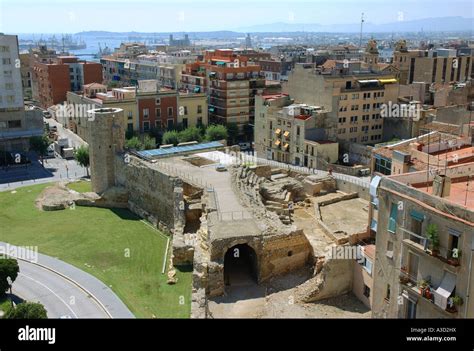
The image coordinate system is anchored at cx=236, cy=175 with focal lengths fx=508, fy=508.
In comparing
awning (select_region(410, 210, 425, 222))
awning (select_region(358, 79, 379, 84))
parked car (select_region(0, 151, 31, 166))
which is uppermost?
awning (select_region(358, 79, 379, 84))

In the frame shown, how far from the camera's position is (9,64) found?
56906mm

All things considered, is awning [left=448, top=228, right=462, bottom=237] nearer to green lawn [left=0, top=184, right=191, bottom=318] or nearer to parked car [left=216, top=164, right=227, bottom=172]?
green lawn [left=0, top=184, right=191, bottom=318]

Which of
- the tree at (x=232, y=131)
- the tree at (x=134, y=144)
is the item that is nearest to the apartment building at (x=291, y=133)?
the tree at (x=232, y=131)

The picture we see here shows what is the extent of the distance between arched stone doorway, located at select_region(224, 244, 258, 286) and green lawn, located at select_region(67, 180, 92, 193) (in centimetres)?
2089

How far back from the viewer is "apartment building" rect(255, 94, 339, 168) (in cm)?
4756

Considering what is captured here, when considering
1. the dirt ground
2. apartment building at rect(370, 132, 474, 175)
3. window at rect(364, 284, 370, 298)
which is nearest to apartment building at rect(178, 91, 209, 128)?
apartment building at rect(370, 132, 474, 175)

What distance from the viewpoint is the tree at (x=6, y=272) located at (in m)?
24.9

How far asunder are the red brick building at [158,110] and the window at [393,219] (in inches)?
1922

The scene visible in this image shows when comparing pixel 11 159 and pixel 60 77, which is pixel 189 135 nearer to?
pixel 11 159

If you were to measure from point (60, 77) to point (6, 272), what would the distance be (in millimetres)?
59116

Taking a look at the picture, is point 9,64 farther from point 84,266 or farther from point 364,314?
point 364,314

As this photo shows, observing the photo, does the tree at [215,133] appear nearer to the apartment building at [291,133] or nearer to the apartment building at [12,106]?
the apartment building at [291,133]

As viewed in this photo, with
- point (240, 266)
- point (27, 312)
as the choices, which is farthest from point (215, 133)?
point (27, 312)

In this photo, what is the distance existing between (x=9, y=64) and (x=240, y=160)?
30.4 metres
